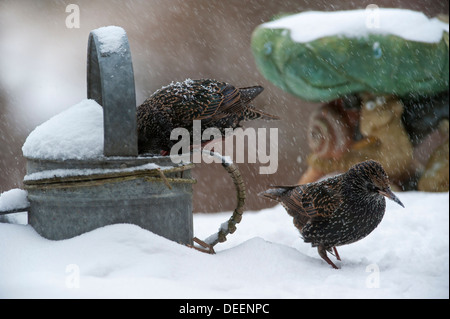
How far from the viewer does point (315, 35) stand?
419 centimetres

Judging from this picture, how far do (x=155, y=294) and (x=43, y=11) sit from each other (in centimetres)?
388

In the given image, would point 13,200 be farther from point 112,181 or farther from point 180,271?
point 180,271

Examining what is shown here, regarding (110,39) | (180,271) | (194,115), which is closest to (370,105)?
(194,115)

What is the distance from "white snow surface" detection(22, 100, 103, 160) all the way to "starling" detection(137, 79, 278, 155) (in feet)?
0.86

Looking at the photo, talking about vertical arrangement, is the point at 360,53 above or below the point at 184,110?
below

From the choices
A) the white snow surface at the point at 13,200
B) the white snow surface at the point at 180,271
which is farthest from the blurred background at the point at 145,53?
the white snow surface at the point at 180,271

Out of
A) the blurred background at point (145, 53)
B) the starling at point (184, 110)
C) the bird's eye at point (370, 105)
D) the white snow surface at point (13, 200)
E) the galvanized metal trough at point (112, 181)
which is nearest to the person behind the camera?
the galvanized metal trough at point (112, 181)

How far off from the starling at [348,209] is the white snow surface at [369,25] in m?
2.19

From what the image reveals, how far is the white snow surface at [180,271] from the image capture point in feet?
4.80

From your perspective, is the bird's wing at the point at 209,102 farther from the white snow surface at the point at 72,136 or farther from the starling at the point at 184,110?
the white snow surface at the point at 72,136

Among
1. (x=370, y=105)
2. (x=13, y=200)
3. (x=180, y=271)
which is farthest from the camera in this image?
(x=370, y=105)

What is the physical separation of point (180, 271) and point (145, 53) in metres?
3.47

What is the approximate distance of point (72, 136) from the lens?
191cm

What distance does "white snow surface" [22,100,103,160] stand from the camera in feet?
6.09
